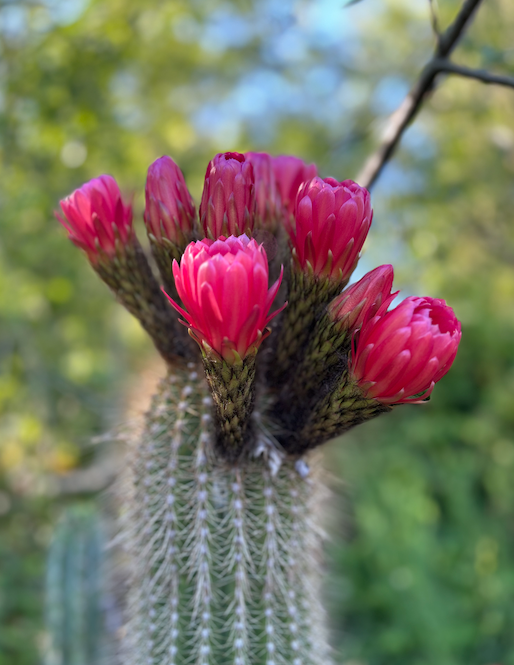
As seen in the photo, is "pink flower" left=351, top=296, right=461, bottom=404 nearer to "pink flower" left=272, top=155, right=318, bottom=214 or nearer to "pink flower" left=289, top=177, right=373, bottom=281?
"pink flower" left=289, top=177, right=373, bottom=281

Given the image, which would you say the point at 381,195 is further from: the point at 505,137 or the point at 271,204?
the point at 271,204

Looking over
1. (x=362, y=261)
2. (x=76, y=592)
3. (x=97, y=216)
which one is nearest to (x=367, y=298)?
(x=97, y=216)

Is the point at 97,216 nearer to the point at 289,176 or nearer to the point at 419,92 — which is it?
the point at 289,176

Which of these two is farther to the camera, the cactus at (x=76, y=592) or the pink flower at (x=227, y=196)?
the cactus at (x=76, y=592)

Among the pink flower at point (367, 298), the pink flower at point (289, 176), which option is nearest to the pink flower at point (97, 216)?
the pink flower at point (289, 176)

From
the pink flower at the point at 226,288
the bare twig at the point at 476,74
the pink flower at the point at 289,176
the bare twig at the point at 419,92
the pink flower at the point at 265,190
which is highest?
the bare twig at the point at 419,92

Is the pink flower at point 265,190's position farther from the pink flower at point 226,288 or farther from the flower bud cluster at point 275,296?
the pink flower at point 226,288

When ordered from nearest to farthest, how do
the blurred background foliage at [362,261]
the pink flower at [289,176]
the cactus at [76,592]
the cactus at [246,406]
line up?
the cactus at [246,406]
the pink flower at [289,176]
the cactus at [76,592]
the blurred background foliage at [362,261]

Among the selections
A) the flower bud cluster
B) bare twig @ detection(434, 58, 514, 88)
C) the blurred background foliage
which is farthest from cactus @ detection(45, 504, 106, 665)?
bare twig @ detection(434, 58, 514, 88)
